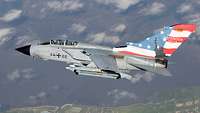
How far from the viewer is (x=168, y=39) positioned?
10081cm

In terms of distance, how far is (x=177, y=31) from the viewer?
9925 centimetres

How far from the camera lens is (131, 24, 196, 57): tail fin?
98938 mm

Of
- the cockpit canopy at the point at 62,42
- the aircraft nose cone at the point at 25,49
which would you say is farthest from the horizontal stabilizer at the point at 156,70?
the aircraft nose cone at the point at 25,49

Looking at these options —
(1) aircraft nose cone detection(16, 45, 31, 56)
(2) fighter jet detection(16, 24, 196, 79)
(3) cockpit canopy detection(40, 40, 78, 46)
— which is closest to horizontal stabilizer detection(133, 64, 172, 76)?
(2) fighter jet detection(16, 24, 196, 79)

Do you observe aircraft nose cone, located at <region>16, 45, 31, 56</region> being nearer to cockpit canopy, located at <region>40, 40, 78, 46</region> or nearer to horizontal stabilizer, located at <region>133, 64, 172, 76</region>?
cockpit canopy, located at <region>40, 40, 78, 46</region>

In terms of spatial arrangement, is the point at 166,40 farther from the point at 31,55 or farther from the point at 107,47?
the point at 31,55

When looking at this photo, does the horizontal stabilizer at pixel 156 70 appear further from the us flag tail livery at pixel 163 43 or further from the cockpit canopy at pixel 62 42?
the cockpit canopy at pixel 62 42

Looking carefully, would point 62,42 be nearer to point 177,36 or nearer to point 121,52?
point 121,52

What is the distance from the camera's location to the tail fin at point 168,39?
98.9 metres

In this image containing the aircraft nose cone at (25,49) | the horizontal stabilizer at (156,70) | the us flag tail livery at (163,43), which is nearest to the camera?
the horizontal stabilizer at (156,70)

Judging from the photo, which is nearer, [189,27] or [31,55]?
[189,27]

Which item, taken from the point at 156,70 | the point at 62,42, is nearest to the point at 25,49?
the point at 62,42

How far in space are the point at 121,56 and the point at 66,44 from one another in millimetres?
13512

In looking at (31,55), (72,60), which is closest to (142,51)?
(72,60)
